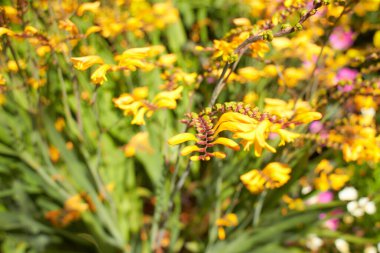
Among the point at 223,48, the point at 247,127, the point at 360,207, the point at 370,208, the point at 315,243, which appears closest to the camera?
the point at 247,127

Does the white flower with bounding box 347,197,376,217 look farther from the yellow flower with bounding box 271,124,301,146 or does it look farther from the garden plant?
the yellow flower with bounding box 271,124,301,146

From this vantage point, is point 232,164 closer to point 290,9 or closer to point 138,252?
point 138,252

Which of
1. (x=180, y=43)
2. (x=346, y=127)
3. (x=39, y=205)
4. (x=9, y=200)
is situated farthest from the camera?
(x=180, y=43)

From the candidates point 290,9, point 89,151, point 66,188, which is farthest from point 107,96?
point 290,9

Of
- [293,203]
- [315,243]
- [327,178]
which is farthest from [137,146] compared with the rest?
[315,243]

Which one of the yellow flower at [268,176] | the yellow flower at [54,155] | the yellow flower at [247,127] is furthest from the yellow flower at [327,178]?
the yellow flower at [54,155]

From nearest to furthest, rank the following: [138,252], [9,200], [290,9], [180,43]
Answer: [290,9], [138,252], [9,200], [180,43]

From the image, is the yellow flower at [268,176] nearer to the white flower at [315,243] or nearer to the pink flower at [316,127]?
the pink flower at [316,127]

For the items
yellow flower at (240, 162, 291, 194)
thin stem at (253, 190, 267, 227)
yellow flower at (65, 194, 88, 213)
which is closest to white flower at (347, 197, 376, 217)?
thin stem at (253, 190, 267, 227)

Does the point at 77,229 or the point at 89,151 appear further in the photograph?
the point at 77,229

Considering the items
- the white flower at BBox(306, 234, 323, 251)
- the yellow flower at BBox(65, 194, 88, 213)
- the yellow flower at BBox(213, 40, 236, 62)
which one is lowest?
the white flower at BBox(306, 234, 323, 251)

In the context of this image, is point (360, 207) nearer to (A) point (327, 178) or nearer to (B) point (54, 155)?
(A) point (327, 178)
